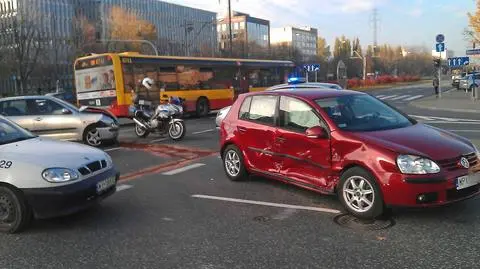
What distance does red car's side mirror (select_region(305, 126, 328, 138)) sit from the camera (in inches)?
244

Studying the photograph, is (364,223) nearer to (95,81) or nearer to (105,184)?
(105,184)

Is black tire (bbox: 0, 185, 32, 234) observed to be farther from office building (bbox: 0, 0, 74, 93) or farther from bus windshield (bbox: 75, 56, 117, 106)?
office building (bbox: 0, 0, 74, 93)

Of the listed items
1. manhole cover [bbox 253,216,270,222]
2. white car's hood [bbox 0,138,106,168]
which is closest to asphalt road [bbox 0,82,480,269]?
manhole cover [bbox 253,216,270,222]

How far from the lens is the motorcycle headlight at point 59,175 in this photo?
553 cm

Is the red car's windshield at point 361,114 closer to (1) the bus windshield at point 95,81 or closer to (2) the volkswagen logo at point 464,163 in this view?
(2) the volkswagen logo at point 464,163

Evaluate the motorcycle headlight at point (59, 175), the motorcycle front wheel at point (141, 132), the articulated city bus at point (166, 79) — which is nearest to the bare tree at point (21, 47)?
the articulated city bus at point (166, 79)

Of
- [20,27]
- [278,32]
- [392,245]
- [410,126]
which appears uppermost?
[278,32]

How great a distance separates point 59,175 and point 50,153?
46 centimetres

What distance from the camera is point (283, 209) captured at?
6.36m

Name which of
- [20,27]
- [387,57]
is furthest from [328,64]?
[20,27]

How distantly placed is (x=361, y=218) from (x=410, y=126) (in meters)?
1.44

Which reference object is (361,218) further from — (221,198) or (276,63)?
(276,63)

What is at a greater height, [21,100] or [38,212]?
[21,100]

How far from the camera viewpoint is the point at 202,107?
23.9 m
